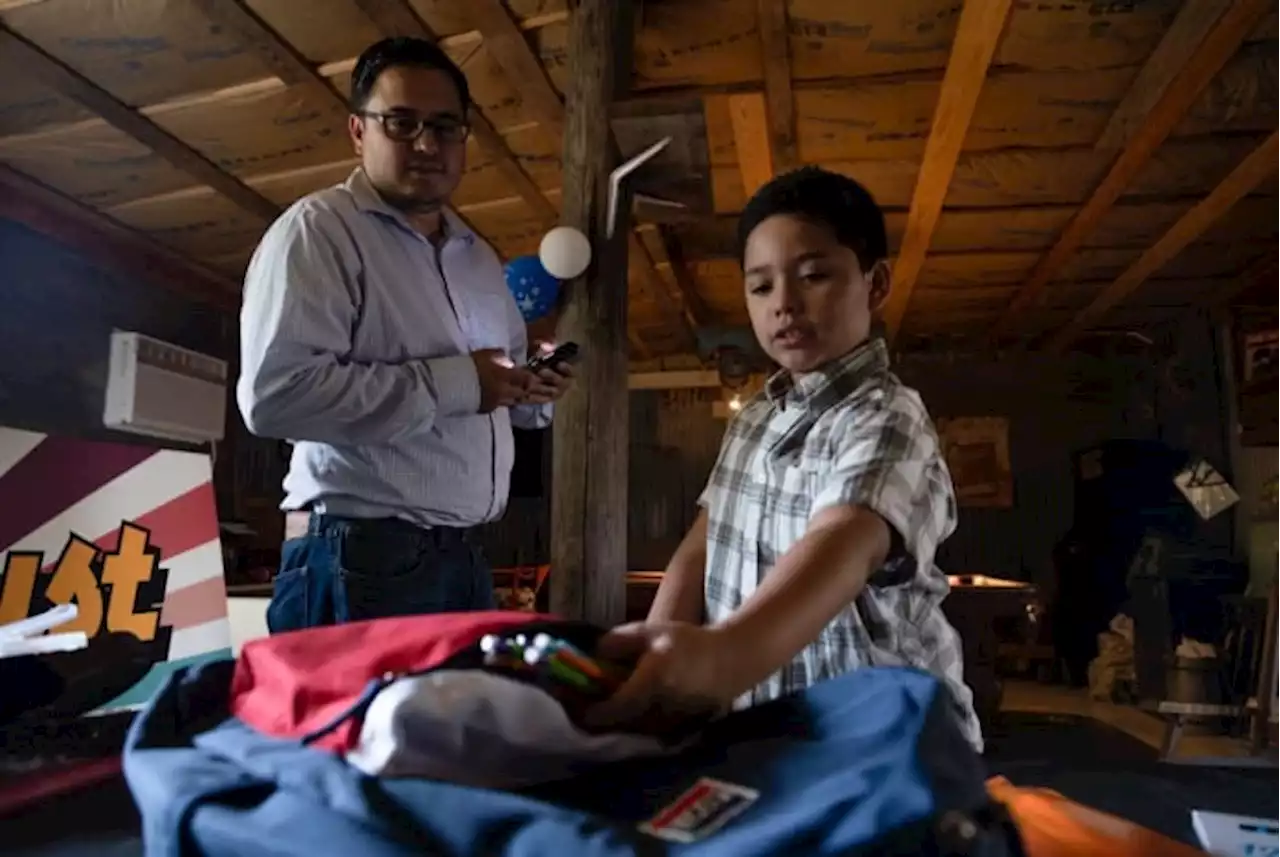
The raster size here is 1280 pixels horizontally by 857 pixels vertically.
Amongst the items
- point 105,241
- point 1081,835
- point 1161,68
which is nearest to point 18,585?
point 1081,835

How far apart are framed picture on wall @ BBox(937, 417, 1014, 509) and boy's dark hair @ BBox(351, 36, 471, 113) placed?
553 centimetres

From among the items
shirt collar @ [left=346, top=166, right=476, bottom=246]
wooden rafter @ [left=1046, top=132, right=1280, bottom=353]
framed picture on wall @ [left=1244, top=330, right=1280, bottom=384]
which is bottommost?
shirt collar @ [left=346, top=166, right=476, bottom=246]

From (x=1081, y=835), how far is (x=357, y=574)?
0.80m

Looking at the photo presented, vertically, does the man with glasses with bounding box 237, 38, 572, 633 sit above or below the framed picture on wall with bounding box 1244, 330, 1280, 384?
below

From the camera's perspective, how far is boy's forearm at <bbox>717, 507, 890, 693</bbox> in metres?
0.63

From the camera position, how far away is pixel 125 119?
2.96m

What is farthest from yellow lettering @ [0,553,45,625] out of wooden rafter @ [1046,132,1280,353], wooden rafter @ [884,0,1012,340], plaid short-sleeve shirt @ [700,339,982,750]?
wooden rafter @ [1046,132,1280,353]

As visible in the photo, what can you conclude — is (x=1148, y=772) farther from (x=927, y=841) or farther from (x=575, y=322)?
(x=575, y=322)

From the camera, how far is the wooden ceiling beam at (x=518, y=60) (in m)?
2.56

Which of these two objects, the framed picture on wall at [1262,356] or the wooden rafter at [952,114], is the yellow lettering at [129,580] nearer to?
the wooden rafter at [952,114]

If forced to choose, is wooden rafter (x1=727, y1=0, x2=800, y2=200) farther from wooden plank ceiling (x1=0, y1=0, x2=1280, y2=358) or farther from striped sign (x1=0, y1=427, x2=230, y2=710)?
striped sign (x1=0, y1=427, x2=230, y2=710)

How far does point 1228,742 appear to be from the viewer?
4.08m

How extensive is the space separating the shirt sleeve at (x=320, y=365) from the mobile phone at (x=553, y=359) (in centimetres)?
15

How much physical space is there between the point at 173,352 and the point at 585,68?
295 cm
